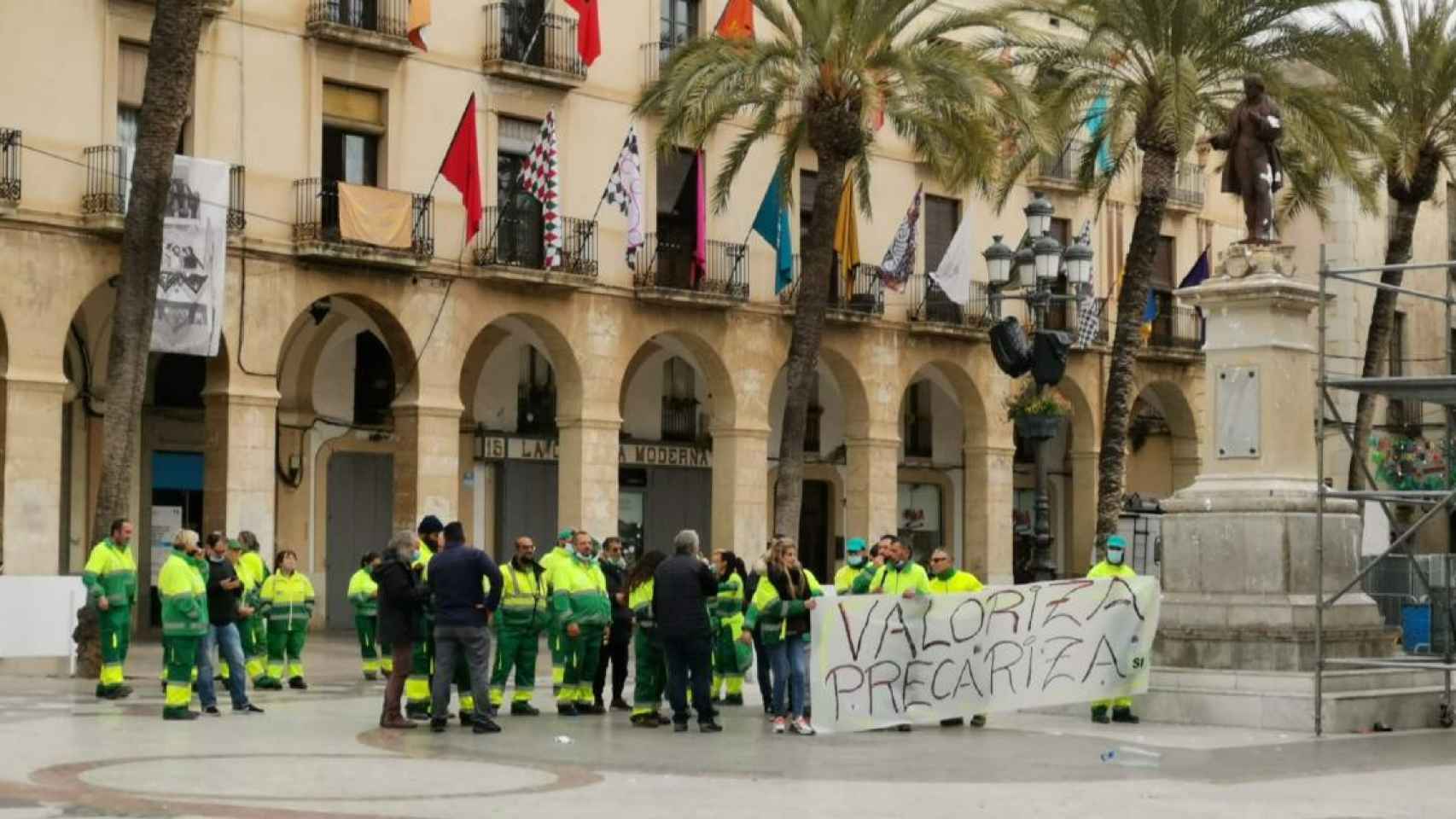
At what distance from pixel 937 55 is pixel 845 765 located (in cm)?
1784

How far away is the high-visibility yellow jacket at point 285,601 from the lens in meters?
23.5

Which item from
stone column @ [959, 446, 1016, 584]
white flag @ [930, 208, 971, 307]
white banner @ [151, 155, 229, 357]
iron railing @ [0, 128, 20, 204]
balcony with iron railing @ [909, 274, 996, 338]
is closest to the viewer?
iron railing @ [0, 128, 20, 204]

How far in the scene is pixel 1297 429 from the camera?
1962 centimetres

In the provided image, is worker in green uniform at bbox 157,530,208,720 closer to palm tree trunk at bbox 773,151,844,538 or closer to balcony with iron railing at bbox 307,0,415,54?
palm tree trunk at bbox 773,151,844,538

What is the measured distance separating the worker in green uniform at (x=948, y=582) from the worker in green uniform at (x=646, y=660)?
2395 mm

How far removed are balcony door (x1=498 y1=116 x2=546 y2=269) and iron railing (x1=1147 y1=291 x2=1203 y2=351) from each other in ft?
54.5

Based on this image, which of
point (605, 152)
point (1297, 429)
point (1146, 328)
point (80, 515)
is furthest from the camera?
point (1146, 328)

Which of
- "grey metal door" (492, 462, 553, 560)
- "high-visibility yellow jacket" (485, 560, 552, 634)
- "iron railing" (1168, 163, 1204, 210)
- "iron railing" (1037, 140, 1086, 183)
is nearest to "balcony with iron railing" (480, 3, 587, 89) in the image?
"grey metal door" (492, 462, 553, 560)

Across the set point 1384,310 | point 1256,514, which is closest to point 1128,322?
point 1384,310

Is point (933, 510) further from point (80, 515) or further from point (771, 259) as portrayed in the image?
point (80, 515)

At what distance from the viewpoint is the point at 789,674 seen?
18.8 m

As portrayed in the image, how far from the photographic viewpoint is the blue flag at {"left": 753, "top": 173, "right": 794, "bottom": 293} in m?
37.7

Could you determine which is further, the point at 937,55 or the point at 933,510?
the point at 933,510

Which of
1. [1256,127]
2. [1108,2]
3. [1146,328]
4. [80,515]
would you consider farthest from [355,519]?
[1256,127]
